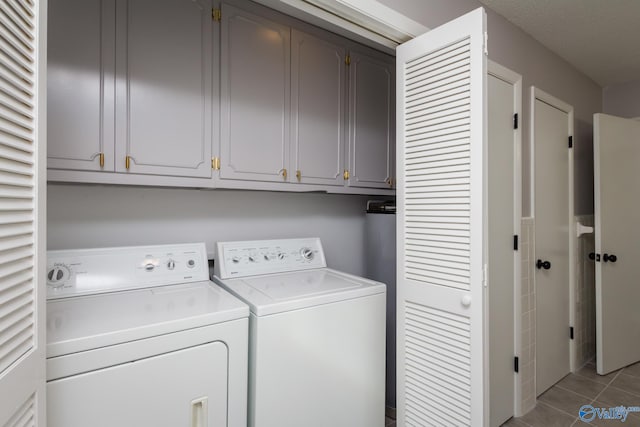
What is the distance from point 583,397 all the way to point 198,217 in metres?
2.88

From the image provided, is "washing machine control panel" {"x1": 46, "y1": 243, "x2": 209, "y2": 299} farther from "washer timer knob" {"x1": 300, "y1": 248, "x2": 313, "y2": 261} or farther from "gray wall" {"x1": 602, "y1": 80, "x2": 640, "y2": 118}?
"gray wall" {"x1": 602, "y1": 80, "x2": 640, "y2": 118}

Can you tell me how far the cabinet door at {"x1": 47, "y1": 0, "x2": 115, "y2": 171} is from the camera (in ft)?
3.89

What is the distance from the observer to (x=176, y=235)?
1710mm

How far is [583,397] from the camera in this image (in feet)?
7.42

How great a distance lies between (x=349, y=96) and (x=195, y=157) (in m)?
1.06

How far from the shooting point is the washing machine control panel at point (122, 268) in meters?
1.29

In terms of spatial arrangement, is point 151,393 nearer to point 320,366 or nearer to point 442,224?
point 320,366

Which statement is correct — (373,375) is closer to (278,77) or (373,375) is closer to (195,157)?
(195,157)

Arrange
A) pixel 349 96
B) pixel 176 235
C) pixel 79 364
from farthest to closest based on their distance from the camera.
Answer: pixel 349 96 < pixel 176 235 < pixel 79 364

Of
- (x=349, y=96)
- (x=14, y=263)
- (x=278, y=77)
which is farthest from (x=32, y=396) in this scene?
(x=349, y=96)

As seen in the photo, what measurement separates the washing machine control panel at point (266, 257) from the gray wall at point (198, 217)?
155mm

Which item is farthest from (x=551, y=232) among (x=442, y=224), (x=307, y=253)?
(x=307, y=253)

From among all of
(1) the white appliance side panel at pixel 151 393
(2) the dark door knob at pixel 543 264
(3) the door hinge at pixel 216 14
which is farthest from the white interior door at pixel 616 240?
(1) the white appliance side panel at pixel 151 393

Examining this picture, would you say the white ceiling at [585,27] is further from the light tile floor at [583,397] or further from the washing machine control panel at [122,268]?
the light tile floor at [583,397]
